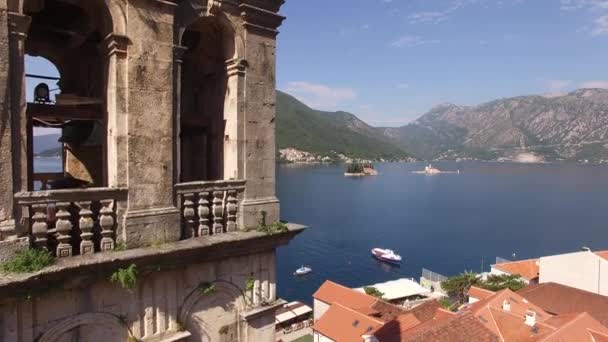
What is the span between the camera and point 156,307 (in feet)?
18.8

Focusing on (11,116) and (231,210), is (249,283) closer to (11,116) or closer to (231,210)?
(231,210)

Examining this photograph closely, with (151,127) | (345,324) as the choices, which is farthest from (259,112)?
(345,324)

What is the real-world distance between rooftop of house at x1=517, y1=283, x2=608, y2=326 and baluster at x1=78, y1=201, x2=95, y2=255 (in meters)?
35.6

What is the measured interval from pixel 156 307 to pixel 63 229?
1.61 meters

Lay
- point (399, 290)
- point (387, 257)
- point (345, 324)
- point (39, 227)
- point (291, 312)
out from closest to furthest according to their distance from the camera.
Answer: point (39, 227) → point (345, 324) → point (291, 312) → point (399, 290) → point (387, 257)

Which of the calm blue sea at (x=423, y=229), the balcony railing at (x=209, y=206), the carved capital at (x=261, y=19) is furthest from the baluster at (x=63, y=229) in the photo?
the calm blue sea at (x=423, y=229)

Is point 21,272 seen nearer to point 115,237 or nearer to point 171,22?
point 115,237

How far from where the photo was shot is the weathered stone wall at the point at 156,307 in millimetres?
4752

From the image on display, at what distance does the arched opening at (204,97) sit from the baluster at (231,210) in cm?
71

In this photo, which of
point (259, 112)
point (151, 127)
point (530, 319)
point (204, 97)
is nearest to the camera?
point (151, 127)

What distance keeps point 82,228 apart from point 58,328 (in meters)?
1.16

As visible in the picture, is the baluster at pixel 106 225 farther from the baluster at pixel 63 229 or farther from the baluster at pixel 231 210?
the baluster at pixel 231 210

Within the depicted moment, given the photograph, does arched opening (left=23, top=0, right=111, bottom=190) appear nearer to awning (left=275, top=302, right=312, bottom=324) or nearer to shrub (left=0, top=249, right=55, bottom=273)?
shrub (left=0, top=249, right=55, bottom=273)

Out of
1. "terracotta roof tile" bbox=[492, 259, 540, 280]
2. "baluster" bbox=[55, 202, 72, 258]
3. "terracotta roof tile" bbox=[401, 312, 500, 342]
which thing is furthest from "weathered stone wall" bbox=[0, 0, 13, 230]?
"terracotta roof tile" bbox=[492, 259, 540, 280]
